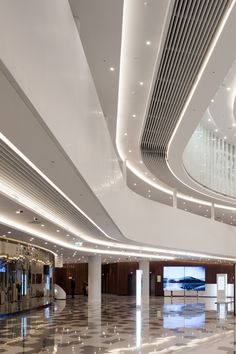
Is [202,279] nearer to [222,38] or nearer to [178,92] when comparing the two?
[178,92]

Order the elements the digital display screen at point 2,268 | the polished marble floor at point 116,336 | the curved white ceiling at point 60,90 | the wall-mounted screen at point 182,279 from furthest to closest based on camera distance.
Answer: the wall-mounted screen at point 182,279 → the digital display screen at point 2,268 → the polished marble floor at point 116,336 → the curved white ceiling at point 60,90

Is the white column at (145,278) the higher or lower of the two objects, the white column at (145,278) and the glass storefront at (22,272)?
the lower

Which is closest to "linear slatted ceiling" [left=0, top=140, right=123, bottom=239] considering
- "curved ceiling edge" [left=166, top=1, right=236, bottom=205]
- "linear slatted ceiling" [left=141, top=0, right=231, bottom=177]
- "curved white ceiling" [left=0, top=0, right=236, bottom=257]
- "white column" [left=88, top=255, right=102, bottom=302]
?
"curved white ceiling" [left=0, top=0, right=236, bottom=257]

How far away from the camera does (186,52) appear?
33.6 ft

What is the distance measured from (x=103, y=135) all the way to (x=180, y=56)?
8.72 ft

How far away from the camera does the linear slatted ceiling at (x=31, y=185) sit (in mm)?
8398

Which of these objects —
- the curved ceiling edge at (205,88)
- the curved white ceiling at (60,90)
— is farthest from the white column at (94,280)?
the curved white ceiling at (60,90)

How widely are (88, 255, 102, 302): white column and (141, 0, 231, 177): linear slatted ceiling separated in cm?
2072

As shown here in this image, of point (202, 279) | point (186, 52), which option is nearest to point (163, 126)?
point (186, 52)

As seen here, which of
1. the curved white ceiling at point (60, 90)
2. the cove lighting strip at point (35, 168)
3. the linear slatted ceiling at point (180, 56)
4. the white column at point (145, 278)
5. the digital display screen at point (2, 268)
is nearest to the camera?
the curved white ceiling at point (60, 90)

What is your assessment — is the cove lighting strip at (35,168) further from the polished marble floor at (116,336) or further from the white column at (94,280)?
the white column at (94,280)

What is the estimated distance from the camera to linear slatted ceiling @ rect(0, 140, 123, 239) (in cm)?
840

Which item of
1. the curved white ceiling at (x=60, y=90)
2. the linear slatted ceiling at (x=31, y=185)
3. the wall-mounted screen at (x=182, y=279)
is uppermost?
the curved white ceiling at (x=60, y=90)

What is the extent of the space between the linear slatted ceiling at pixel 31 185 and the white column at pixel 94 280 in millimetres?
19979
